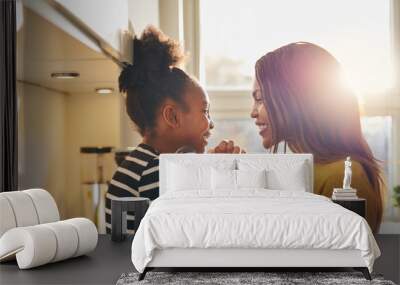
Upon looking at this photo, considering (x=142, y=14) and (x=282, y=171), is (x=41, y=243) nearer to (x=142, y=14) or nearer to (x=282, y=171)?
(x=282, y=171)

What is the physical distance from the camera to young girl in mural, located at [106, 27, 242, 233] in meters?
7.48

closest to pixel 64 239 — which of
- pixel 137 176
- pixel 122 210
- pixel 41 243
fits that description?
pixel 41 243

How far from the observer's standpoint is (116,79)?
750 cm

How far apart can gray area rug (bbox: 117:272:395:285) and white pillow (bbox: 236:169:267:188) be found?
60.4 inches

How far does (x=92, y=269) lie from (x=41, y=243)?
0.46m

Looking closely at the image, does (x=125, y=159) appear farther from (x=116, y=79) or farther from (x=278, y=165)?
(x=278, y=165)

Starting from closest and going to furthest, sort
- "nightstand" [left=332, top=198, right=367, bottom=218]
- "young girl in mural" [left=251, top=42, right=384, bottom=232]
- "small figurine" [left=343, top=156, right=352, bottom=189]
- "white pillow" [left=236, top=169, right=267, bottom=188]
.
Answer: "white pillow" [left=236, top=169, right=267, bottom=188] < "nightstand" [left=332, top=198, right=367, bottom=218] < "small figurine" [left=343, top=156, right=352, bottom=189] < "young girl in mural" [left=251, top=42, right=384, bottom=232]

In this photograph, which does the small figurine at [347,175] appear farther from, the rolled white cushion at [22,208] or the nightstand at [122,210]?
the rolled white cushion at [22,208]

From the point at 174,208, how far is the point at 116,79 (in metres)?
2.62

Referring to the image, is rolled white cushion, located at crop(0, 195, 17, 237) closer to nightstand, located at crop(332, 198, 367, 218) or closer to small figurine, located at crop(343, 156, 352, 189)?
nightstand, located at crop(332, 198, 367, 218)

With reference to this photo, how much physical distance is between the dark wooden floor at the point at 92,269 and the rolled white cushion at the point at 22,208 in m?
0.37

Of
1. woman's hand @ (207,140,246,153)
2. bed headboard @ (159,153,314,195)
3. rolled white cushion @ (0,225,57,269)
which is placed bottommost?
rolled white cushion @ (0,225,57,269)

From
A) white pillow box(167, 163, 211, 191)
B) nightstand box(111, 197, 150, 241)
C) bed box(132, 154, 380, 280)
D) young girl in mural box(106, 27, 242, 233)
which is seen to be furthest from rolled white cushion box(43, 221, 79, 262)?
young girl in mural box(106, 27, 242, 233)

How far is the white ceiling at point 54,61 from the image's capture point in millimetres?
7477
